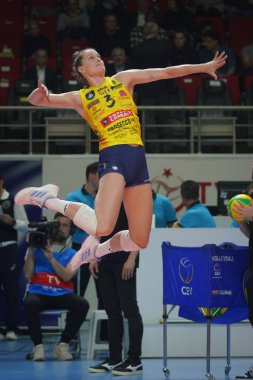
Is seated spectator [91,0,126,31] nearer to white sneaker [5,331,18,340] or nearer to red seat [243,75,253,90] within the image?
red seat [243,75,253,90]

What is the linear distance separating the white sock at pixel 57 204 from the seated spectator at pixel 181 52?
283 inches

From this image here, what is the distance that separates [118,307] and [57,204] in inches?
70.1

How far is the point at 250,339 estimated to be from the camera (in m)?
9.77

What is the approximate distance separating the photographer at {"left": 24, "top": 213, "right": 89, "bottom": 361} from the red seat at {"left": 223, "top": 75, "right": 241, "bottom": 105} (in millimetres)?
4950

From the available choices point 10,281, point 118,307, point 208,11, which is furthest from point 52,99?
point 208,11

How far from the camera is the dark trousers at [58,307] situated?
967 cm

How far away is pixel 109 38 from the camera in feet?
49.2

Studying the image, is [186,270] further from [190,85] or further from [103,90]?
[190,85]

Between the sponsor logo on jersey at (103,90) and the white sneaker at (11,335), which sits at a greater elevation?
the sponsor logo on jersey at (103,90)

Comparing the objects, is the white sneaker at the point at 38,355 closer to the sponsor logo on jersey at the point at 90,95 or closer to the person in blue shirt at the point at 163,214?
the person in blue shirt at the point at 163,214

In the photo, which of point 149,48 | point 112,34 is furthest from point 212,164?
point 112,34

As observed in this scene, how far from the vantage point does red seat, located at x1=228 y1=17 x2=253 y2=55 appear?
16.0 metres

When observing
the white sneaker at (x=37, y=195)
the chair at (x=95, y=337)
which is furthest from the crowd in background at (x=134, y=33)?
the white sneaker at (x=37, y=195)

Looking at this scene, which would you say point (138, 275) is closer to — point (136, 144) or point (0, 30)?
point (136, 144)
